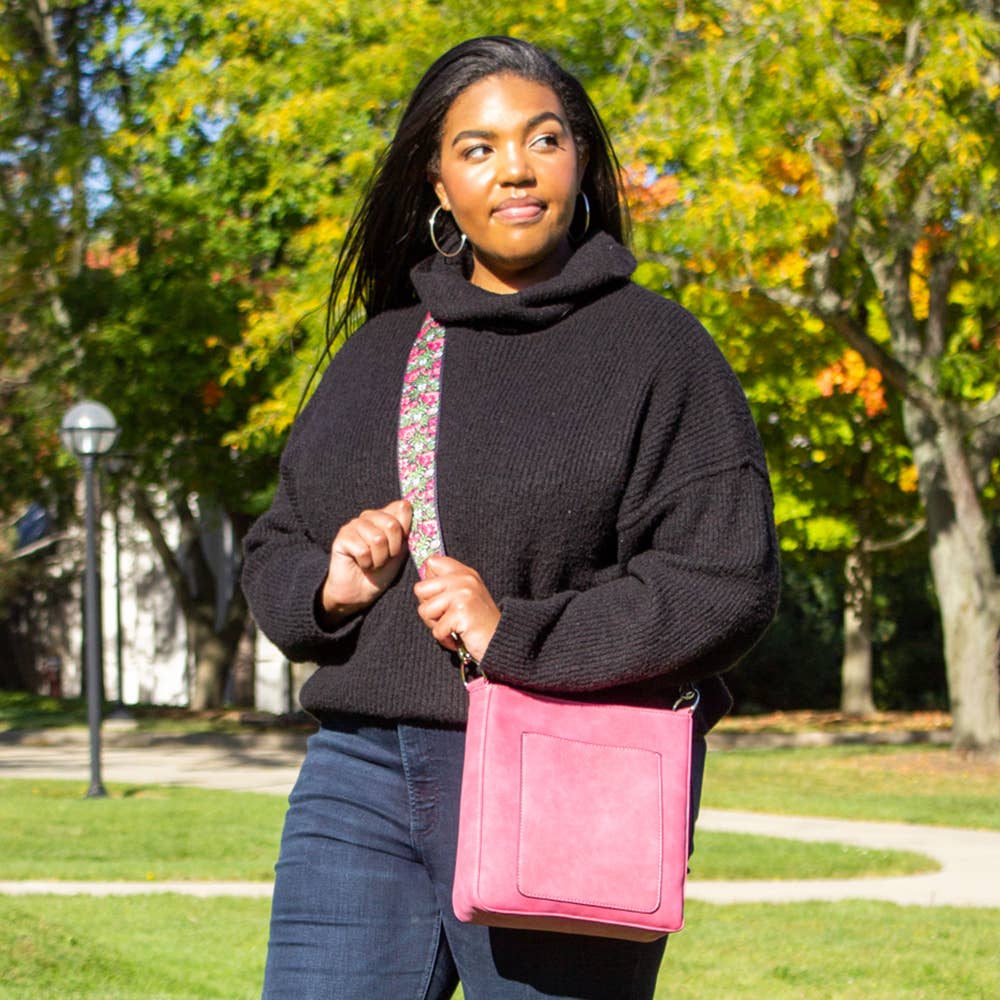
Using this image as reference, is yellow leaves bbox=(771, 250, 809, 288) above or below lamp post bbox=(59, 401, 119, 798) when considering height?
above

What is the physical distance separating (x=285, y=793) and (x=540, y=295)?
11954 mm

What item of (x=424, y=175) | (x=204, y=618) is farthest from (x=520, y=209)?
(x=204, y=618)

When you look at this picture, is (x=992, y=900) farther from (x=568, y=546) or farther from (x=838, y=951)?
(x=568, y=546)

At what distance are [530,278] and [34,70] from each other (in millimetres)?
19332

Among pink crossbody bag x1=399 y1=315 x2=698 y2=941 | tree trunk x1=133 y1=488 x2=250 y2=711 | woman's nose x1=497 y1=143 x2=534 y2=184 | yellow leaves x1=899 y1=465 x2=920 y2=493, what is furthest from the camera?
tree trunk x1=133 y1=488 x2=250 y2=711

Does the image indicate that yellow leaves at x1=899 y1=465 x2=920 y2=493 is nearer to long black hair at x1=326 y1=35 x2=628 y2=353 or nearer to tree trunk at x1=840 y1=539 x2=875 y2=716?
tree trunk at x1=840 y1=539 x2=875 y2=716

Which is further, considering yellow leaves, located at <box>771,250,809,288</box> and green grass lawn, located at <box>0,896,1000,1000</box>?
yellow leaves, located at <box>771,250,809,288</box>

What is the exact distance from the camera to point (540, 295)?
8.16 feet

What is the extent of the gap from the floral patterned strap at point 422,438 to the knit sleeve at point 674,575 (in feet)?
0.53

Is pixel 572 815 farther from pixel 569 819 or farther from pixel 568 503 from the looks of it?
pixel 568 503

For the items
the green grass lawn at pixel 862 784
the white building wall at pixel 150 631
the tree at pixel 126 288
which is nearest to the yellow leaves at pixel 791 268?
the green grass lawn at pixel 862 784

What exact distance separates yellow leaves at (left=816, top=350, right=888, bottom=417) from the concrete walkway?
20.0ft

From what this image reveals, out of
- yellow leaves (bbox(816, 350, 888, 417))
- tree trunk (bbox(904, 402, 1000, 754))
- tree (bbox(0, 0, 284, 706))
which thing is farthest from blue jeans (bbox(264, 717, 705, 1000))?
tree (bbox(0, 0, 284, 706))

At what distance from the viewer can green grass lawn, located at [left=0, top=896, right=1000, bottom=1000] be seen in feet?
20.2
